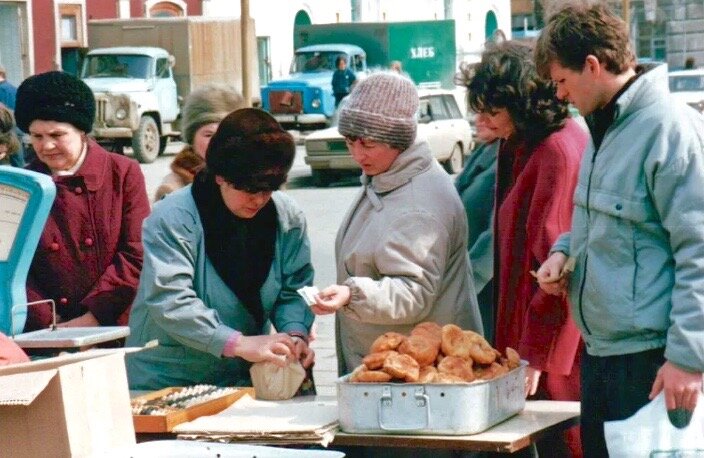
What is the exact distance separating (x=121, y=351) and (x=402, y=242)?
0.91 metres

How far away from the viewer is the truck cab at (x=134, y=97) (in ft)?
86.2

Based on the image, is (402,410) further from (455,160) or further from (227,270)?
(455,160)

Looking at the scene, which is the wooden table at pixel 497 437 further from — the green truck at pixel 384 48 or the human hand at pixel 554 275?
the green truck at pixel 384 48

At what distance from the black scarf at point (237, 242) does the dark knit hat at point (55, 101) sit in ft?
2.11

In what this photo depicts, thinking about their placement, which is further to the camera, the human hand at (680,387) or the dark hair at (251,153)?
the dark hair at (251,153)

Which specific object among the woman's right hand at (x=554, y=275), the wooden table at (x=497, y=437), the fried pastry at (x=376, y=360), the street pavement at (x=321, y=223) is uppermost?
the woman's right hand at (x=554, y=275)

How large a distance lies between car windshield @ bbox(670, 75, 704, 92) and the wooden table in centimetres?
2426

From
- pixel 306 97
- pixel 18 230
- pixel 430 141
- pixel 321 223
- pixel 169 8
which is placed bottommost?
pixel 321 223

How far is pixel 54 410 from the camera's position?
141 inches

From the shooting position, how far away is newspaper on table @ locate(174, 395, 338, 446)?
3.90 metres

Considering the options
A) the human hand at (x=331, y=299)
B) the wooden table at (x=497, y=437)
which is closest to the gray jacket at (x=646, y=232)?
the wooden table at (x=497, y=437)

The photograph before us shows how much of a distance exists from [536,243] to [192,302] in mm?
1045

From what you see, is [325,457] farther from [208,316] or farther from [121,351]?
[208,316]

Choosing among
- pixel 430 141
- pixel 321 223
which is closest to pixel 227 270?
pixel 321 223
